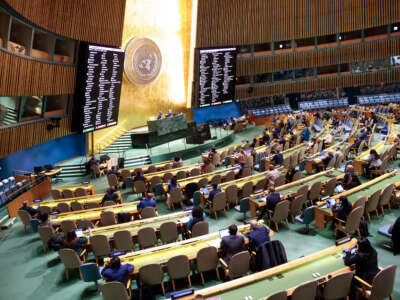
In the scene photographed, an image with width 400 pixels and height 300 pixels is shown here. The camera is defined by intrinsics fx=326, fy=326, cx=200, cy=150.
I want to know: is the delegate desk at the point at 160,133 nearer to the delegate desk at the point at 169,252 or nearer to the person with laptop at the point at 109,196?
the person with laptop at the point at 109,196

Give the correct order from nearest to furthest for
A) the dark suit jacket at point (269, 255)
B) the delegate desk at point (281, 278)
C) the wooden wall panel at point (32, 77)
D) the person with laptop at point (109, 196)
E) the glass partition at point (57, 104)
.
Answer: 1. the delegate desk at point (281, 278)
2. the dark suit jacket at point (269, 255)
3. the person with laptop at point (109, 196)
4. the wooden wall panel at point (32, 77)
5. the glass partition at point (57, 104)

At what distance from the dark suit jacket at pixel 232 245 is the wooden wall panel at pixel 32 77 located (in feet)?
30.7

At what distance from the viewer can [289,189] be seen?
889cm

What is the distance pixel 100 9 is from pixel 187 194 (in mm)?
10940

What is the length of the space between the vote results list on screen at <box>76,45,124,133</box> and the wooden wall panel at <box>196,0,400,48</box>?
34.1 feet

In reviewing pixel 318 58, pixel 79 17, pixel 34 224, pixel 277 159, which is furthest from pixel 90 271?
pixel 318 58

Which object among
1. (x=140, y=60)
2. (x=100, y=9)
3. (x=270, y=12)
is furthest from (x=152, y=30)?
(x=270, y=12)

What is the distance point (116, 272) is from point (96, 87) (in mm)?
12112

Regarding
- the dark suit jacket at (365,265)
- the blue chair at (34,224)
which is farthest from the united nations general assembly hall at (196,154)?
the blue chair at (34,224)

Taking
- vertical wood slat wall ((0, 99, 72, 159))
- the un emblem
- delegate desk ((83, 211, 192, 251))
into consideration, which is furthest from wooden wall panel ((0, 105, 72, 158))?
delegate desk ((83, 211, 192, 251))

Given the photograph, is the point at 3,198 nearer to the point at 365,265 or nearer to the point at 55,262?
the point at 55,262

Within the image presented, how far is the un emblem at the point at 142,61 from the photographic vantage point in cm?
2011

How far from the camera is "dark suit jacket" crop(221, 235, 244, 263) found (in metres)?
5.67

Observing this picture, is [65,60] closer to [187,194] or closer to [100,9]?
[100,9]
